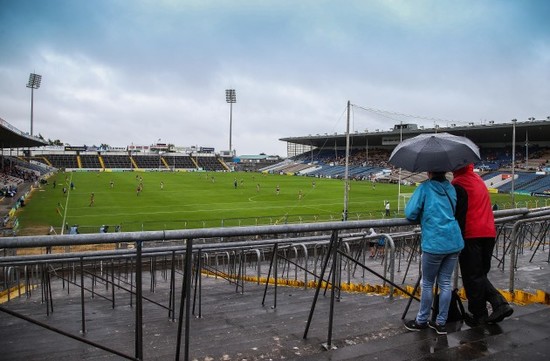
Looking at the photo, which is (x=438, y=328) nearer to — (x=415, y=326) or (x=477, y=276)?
(x=415, y=326)

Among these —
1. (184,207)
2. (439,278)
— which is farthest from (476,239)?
(184,207)

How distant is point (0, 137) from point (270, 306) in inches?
2358

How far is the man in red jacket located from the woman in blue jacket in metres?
0.28

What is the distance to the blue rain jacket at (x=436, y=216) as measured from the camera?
13.2 ft

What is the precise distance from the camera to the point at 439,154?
4.13 m

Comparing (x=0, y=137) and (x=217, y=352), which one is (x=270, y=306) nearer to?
(x=217, y=352)

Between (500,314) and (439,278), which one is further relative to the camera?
A: (439,278)

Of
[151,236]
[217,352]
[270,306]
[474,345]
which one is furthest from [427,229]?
[270,306]

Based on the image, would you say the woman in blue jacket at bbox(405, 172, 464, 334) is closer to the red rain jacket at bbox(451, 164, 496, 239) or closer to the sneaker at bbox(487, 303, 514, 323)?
the red rain jacket at bbox(451, 164, 496, 239)

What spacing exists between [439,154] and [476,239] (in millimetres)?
994

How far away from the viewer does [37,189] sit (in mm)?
→ 48250

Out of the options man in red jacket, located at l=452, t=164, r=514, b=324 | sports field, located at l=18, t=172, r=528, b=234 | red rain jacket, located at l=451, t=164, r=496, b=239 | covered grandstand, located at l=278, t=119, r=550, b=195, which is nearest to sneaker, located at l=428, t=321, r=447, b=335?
man in red jacket, located at l=452, t=164, r=514, b=324

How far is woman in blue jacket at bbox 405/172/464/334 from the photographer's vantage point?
4.04 m

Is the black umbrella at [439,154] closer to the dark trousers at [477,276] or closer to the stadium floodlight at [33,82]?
the dark trousers at [477,276]
